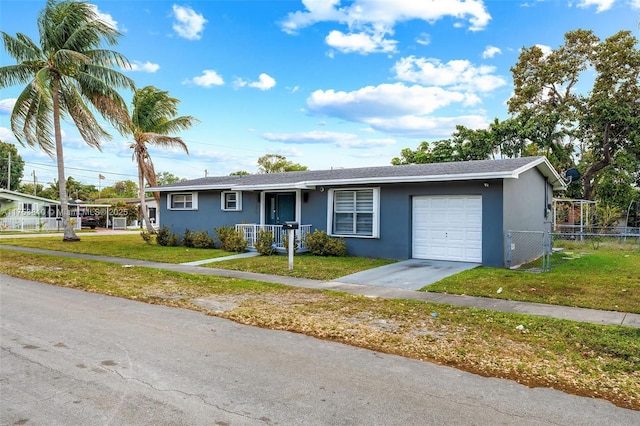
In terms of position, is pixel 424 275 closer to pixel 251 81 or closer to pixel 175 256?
pixel 175 256

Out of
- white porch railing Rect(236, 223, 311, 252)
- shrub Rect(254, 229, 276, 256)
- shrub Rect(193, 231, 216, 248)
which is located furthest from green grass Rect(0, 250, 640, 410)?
shrub Rect(193, 231, 216, 248)

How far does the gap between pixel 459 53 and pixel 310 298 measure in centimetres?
1625

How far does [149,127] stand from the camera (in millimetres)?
25969

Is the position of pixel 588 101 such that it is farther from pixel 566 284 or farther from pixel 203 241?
pixel 203 241

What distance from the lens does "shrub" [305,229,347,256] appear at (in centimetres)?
1419

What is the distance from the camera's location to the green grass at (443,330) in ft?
13.8

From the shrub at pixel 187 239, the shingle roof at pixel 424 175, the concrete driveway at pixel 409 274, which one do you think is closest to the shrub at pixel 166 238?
the shrub at pixel 187 239

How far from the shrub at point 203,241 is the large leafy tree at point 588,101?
20328 mm

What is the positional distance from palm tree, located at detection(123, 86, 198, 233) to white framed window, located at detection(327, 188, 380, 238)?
14257 millimetres

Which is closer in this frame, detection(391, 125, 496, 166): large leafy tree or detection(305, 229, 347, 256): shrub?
detection(305, 229, 347, 256): shrub

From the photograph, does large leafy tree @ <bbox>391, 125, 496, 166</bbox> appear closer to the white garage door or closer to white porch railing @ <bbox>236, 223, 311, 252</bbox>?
the white garage door

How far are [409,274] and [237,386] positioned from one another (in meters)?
7.23

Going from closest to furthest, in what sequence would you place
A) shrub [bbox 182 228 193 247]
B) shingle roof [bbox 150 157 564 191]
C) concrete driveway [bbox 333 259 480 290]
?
concrete driveway [bbox 333 259 480 290] → shingle roof [bbox 150 157 564 191] → shrub [bbox 182 228 193 247]

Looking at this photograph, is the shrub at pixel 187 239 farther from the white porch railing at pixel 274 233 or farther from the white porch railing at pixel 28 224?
the white porch railing at pixel 28 224
